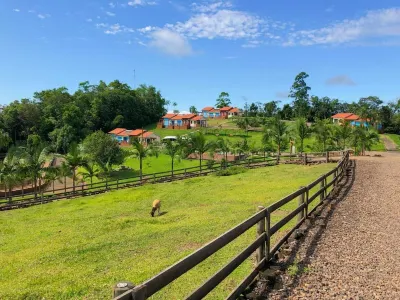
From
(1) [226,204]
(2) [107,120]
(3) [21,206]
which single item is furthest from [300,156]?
(2) [107,120]

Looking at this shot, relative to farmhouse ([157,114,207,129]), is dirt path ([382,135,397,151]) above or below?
below

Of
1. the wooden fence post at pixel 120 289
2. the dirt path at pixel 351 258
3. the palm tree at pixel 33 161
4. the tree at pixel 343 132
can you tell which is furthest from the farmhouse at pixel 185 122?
the wooden fence post at pixel 120 289

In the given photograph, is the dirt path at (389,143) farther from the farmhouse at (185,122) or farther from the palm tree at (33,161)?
the palm tree at (33,161)

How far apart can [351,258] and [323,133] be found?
38.0 meters

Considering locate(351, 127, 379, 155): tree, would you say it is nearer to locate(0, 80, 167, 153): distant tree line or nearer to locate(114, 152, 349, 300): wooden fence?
locate(114, 152, 349, 300): wooden fence

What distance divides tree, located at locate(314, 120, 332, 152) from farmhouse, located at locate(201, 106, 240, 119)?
65720 mm

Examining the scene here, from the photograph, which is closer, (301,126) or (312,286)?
(312,286)

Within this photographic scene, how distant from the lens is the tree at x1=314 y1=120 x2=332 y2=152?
41.3 meters

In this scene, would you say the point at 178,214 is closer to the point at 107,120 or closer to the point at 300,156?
the point at 300,156

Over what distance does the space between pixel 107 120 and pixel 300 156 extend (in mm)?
75455

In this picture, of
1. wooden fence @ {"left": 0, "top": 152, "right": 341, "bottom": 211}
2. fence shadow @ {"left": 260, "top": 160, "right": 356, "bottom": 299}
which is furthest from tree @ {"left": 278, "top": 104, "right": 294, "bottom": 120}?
fence shadow @ {"left": 260, "top": 160, "right": 356, "bottom": 299}

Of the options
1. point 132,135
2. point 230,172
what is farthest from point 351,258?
point 132,135

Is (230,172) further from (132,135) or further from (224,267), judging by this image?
(132,135)

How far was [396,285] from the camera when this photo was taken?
5.30 m
